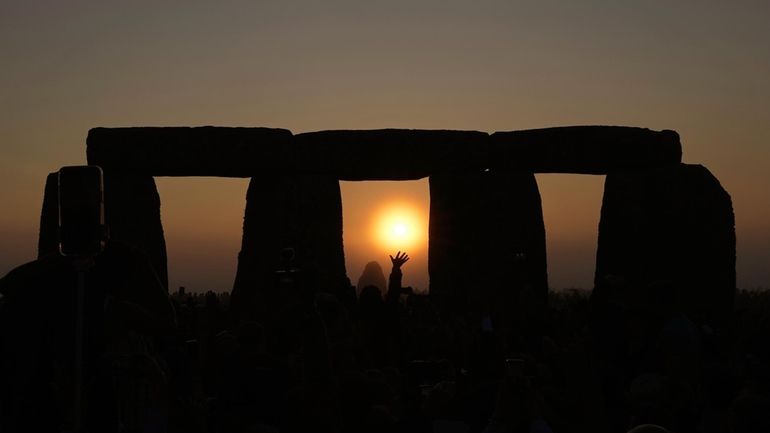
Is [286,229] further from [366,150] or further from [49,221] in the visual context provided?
[49,221]

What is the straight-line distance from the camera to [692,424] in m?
7.54

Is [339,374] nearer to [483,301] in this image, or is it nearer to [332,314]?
[332,314]

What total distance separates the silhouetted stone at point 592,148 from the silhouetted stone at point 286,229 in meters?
3.07

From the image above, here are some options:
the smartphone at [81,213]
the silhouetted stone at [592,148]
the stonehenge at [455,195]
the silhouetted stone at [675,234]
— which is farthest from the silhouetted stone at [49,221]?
the smartphone at [81,213]

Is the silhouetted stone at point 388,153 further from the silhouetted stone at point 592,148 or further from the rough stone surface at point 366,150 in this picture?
the silhouetted stone at point 592,148

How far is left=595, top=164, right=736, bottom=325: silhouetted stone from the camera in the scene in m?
20.2

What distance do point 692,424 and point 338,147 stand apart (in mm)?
13696

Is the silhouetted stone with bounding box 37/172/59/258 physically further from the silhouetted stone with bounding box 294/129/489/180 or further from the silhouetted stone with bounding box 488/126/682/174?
the silhouetted stone with bounding box 488/126/682/174

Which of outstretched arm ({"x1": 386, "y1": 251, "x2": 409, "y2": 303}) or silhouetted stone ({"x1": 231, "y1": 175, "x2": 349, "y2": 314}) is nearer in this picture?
outstretched arm ({"x1": 386, "y1": 251, "x2": 409, "y2": 303})

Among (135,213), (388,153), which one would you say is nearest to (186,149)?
(135,213)

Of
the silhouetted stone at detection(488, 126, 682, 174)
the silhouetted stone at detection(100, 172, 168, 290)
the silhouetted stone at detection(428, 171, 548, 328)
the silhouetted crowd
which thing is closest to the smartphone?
the silhouetted crowd

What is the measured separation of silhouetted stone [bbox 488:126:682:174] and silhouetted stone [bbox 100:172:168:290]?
5751 mm

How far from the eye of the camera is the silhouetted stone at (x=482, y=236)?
2102 centimetres

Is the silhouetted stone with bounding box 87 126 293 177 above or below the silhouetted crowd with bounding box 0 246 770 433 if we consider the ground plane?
above
